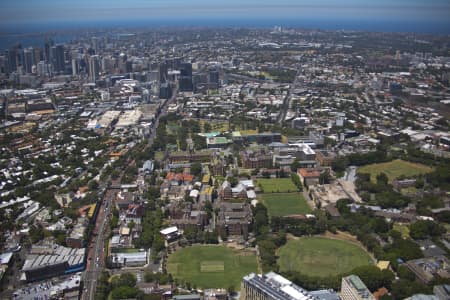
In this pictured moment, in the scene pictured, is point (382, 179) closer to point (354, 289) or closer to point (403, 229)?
point (403, 229)

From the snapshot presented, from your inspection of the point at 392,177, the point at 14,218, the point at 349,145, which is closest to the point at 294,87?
the point at 349,145

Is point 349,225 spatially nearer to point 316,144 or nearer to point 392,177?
point 392,177

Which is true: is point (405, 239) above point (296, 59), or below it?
below

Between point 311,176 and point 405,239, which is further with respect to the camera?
point 311,176

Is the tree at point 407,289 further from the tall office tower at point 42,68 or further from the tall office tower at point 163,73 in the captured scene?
the tall office tower at point 42,68

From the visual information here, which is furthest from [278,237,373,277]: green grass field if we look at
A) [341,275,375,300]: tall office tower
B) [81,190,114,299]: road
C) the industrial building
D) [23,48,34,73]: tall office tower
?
[23,48,34,73]: tall office tower

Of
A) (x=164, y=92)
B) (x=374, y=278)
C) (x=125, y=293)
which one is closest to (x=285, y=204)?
(x=374, y=278)
